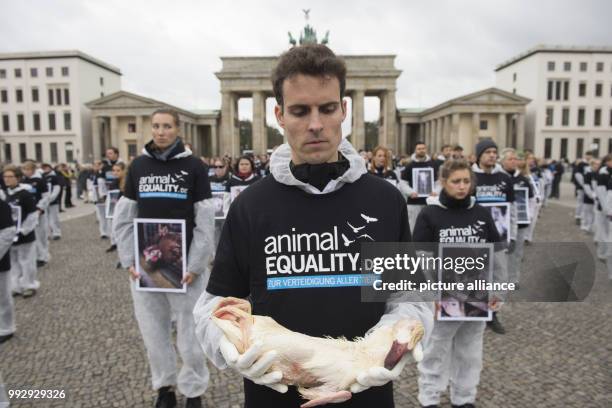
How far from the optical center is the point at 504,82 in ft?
273

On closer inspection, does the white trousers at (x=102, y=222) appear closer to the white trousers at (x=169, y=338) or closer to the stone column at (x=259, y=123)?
the white trousers at (x=169, y=338)

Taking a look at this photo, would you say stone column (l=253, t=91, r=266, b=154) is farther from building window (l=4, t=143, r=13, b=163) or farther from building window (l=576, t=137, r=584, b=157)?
building window (l=576, t=137, r=584, b=157)

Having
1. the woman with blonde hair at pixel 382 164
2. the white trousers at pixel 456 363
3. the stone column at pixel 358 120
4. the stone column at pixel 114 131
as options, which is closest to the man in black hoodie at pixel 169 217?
the white trousers at pixel 456 363

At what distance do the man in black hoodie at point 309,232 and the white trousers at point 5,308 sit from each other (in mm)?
5361

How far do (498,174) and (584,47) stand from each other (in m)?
83.8

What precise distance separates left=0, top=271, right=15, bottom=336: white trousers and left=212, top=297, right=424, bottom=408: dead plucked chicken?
227 inches

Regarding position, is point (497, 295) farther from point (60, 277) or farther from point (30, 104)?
point (30, 104)

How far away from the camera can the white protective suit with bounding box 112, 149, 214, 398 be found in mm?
3787

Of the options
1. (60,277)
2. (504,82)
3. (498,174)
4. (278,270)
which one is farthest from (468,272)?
(504,82)

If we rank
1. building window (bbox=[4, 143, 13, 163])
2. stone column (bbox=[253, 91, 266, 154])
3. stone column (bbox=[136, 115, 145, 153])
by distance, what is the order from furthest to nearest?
1. building window (bbox=[4, 143, 13, 163])
2. stone column (bbox=[136, 115, 145, 153])
3. stone column (bbox=[253, 91, 266, 154])

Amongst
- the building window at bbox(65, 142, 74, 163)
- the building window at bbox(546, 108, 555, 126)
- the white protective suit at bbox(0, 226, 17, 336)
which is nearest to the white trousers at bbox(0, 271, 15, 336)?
the white protective suit at bbox(0, 226, 17, 336)

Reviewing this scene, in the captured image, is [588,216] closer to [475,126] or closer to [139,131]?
[475,126]

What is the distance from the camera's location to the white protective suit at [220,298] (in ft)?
5.20

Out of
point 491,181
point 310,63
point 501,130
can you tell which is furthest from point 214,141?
point 310,63
